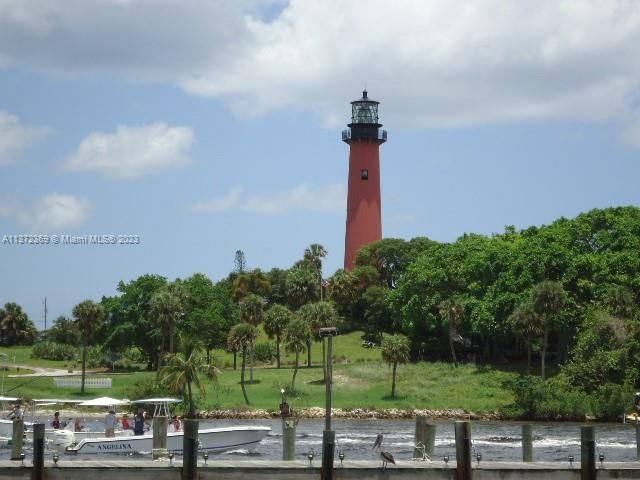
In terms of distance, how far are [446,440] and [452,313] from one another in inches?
1454

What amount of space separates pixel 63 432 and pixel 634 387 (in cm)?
4263

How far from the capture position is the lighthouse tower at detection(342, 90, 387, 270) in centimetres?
12294

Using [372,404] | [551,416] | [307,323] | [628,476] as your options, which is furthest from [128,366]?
[628,476]

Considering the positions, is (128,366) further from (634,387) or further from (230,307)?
(634,387)

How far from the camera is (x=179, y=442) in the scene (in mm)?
49906

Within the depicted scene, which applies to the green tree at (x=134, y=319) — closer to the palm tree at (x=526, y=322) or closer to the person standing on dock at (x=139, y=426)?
the palm tree at (x=526, y=322)

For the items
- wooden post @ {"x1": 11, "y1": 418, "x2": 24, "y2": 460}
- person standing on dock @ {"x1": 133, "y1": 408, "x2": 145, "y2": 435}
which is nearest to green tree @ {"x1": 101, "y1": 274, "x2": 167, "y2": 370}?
person standing on dock @ {"x1": 133, "y1": 408, "x2": 145, "y2": 435}

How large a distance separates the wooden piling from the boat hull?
1763 cm

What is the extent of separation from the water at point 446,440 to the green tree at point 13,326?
6991cm

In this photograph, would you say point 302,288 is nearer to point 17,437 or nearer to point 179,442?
point 179,442

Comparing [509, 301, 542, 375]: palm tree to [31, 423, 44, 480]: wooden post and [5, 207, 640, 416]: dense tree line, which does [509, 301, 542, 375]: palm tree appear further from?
[31, 423, 44, 480]: wooden post

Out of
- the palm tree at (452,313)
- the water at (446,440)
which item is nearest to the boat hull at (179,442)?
the water at (446,440)

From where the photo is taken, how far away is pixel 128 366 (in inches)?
4429

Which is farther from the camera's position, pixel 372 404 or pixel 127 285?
pixel 127 285
